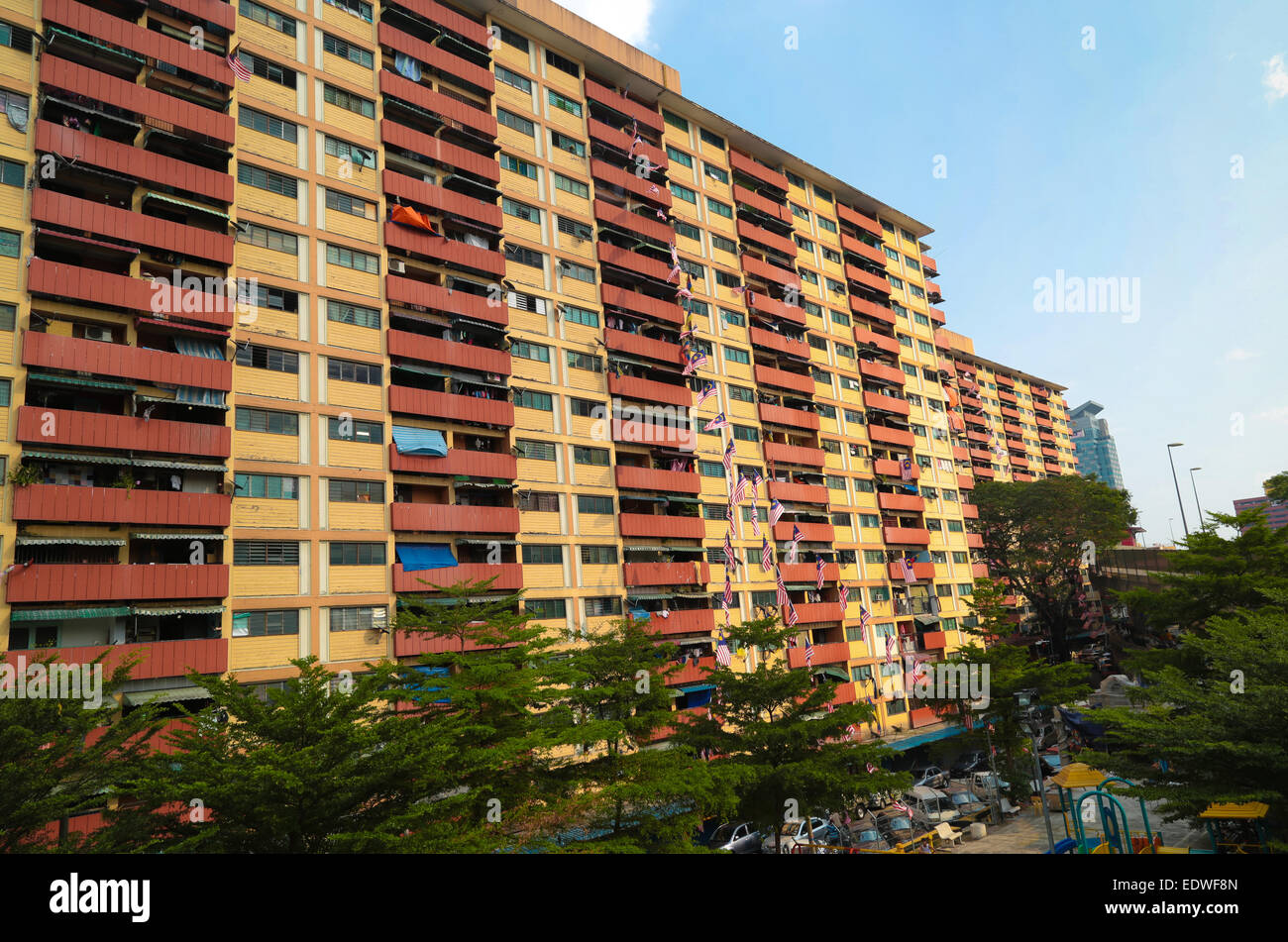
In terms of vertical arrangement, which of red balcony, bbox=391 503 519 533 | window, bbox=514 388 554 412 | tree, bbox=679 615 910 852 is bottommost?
tree, bbox=679 615 910 852

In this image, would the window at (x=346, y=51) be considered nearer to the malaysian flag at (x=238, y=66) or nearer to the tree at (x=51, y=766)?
the malaysian flag at (x=238, y=66)

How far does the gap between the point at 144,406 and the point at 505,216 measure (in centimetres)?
2125

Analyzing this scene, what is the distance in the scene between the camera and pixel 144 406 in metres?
27.7

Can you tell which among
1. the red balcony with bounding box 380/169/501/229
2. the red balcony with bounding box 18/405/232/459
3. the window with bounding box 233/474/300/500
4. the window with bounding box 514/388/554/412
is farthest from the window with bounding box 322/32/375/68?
the window with bounding box 233/474/300/500

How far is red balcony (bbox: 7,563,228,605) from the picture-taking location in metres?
23.8

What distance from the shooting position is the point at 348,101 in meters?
35.9

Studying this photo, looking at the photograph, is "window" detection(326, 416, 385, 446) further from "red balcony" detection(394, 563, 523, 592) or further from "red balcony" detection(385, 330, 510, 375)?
"red balcony" detection(394, 563, 523, 592)

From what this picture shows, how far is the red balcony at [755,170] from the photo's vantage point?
186 ft

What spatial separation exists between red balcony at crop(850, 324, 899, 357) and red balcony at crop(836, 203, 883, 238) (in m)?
8.21

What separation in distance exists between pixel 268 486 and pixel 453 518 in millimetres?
7913

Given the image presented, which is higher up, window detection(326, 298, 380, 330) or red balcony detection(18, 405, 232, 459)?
window detection(326, 298, 380, 330)

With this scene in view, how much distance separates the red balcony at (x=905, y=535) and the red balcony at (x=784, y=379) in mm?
13585
